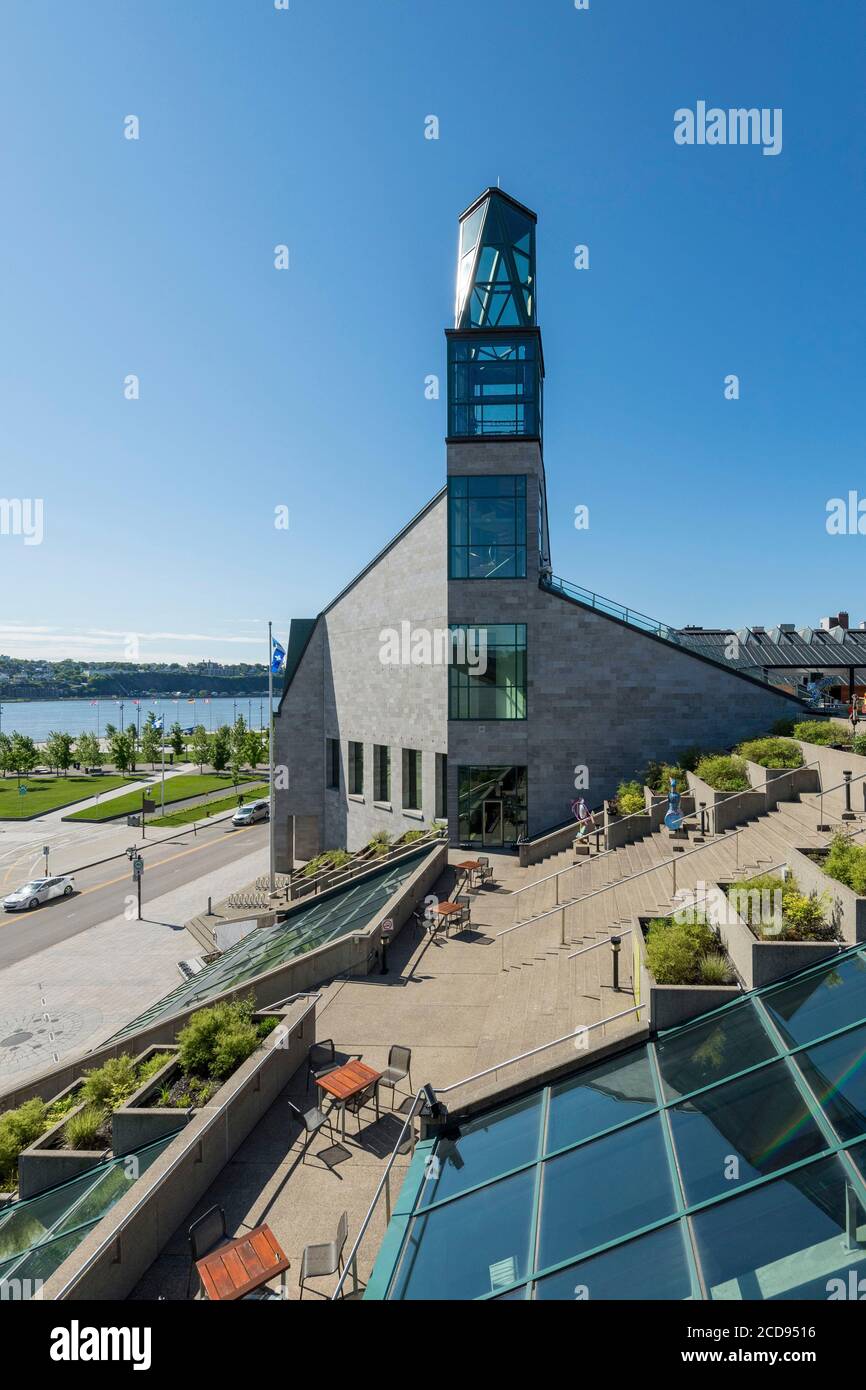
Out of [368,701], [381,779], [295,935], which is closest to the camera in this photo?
[295,935]

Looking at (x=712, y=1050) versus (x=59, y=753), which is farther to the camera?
(x=59, y=753)

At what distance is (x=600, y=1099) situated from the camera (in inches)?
333

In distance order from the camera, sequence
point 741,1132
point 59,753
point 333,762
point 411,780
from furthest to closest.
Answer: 1. point 59,753
2. point 333,762
3. point 411,780
4. point 741,1132

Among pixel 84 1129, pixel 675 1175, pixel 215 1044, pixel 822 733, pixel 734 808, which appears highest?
pixel 822 733

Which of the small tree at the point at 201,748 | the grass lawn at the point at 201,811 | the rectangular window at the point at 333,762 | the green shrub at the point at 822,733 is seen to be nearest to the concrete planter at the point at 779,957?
the green shrub at the point at 822,733

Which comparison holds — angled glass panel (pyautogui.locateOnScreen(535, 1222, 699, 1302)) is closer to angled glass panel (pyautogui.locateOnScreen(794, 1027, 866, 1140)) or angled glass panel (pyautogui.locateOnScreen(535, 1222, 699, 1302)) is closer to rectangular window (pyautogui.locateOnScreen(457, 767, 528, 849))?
angled glass panel (pyautogui.locateOnScreen(794, 1027, 866, 1140))

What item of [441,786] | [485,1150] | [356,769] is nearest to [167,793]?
[356,769]

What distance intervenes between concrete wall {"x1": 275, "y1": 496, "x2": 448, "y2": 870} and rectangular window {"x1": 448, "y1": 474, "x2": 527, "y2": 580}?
2.41 feet

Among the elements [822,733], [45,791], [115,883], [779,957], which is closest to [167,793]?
[45,791]

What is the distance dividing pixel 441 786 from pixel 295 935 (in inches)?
463

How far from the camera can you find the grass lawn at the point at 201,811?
59781 mm

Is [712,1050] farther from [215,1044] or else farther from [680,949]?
[215,1044]

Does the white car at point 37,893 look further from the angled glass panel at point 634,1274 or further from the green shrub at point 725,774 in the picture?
the angled glass panel at point 634,1274

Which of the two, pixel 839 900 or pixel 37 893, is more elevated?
pixel 839 900
